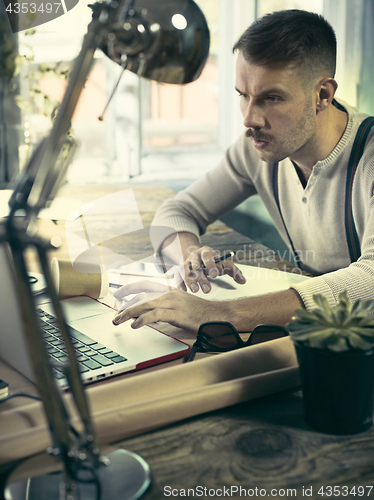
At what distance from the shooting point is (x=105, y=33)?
1.39 ft

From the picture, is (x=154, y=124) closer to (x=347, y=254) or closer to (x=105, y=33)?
(x=347, y=254)

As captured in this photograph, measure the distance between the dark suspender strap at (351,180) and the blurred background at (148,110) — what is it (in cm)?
80

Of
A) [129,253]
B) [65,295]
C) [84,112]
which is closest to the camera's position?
[65,295]

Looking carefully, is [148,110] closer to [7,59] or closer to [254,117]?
[7,59]

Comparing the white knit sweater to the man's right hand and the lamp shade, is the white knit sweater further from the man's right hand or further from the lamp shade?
the lamp shade

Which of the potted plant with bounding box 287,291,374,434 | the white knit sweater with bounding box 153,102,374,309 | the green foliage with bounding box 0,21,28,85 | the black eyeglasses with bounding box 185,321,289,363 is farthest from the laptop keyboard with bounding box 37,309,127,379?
the green foliage with bounding box 0,21,28,85

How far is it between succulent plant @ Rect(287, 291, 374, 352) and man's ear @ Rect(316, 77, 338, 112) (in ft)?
3.07

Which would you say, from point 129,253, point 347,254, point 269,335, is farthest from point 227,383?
point 347,254

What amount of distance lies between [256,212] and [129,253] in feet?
4.31

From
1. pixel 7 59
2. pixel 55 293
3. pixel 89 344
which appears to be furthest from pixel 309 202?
pixel 7 59

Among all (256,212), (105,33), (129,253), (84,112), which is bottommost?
(256,212)

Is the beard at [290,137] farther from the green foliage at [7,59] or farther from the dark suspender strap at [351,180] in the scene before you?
the green foliage at [7,59]

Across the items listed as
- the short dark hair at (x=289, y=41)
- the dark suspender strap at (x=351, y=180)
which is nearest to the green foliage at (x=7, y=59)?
the short dark hair at (x=289, y=41)

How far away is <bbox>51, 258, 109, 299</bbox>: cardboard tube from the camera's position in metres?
0.96
